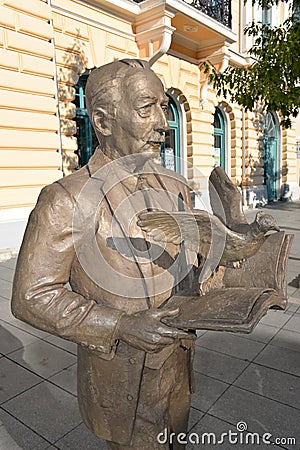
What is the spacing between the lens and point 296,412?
248cm

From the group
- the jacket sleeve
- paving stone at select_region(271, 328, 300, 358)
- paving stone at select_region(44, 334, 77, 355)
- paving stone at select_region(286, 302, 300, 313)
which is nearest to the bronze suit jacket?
the jacket sleeve

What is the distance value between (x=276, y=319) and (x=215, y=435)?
2025 millimetres

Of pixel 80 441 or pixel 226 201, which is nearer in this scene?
pixel 226 201

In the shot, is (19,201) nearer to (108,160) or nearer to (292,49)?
(292,49)

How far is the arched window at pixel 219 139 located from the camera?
40.9 ft

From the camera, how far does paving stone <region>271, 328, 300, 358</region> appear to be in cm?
341

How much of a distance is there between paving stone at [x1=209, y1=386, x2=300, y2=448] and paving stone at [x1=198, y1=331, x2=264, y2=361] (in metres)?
0.58

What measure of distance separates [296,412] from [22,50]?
6473mm

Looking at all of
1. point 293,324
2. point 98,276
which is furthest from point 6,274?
point 98,276

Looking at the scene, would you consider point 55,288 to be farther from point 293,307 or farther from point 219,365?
point 293,307

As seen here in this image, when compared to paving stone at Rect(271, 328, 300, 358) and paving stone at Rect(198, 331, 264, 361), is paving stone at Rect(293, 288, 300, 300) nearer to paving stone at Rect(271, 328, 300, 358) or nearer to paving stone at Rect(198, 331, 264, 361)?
paving stone at Rect(271, 328, 300, 358)

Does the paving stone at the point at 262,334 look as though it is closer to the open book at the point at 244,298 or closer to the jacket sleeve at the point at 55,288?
the open book at the point at 244,298

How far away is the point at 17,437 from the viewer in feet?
7.64

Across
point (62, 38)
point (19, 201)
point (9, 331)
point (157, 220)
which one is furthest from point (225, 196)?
point (62, 38)
